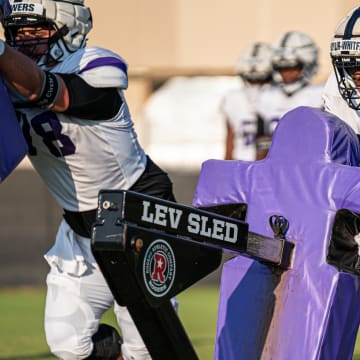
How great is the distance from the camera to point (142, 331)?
3.10m

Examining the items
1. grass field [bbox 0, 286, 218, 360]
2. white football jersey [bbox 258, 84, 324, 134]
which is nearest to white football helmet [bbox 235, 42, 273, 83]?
white football jersey [bbox 258, 84, 324, 134]

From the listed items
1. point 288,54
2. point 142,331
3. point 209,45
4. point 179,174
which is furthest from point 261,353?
point 209,45

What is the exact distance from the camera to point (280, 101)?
844 cm

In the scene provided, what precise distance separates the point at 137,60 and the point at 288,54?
975 centimetres

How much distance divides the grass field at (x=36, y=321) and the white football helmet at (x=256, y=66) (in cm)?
187

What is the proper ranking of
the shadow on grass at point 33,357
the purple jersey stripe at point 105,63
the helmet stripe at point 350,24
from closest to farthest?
the helmet stripe at point 350,24 < the purple jersey stripe at point 105,63 < the shadow on grass at point 33,357

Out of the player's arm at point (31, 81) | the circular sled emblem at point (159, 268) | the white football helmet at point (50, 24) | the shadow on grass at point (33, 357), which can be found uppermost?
the white football helmet at point (50, 24)

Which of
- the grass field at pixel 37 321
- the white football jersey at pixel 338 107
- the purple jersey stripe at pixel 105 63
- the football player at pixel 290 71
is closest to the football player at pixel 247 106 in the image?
the football player at pixel 290 71

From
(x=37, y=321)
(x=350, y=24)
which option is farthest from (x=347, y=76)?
(x=37, y=321)

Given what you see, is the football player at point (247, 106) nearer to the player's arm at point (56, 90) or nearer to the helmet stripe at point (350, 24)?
the player's arm at point (56, 90)

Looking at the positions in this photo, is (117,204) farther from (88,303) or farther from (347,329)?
(88,303)

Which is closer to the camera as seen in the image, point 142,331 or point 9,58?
point 142,331

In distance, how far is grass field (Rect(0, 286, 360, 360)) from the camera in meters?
6.68

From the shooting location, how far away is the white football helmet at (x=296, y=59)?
834 centimetres
